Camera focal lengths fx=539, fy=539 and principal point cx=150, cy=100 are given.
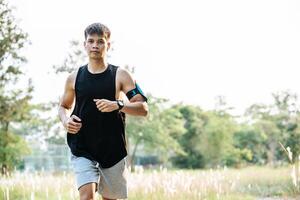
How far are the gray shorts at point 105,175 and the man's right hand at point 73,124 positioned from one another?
21cm

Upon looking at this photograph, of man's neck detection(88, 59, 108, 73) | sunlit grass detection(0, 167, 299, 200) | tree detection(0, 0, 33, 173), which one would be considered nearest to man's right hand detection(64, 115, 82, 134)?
man's neck detection(88, 59, 108, 73)

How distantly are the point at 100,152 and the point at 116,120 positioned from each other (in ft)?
A: 0.70

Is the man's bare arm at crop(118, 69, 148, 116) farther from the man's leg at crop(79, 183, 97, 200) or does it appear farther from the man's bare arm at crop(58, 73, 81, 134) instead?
the man's leg at crop(79, 183, 97, 200)

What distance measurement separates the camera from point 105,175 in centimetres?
330

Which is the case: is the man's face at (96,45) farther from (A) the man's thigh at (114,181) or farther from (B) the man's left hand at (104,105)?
(A) the man's thigh at (114,181)

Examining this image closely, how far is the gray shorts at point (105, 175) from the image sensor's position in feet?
10.3

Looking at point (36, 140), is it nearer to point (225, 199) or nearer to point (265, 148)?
point (265, 148)

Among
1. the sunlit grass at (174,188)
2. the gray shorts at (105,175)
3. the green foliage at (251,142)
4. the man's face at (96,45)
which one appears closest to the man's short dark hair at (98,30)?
the man's face at (96,45)

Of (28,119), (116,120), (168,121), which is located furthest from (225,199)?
(168,121)

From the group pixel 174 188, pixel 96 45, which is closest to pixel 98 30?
pixel 96 45

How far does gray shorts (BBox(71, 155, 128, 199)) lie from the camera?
3.13 meters

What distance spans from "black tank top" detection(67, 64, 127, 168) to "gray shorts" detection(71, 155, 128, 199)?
41mm

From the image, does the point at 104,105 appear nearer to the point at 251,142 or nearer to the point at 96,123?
the point at 96,123

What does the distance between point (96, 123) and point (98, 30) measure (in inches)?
21.7
